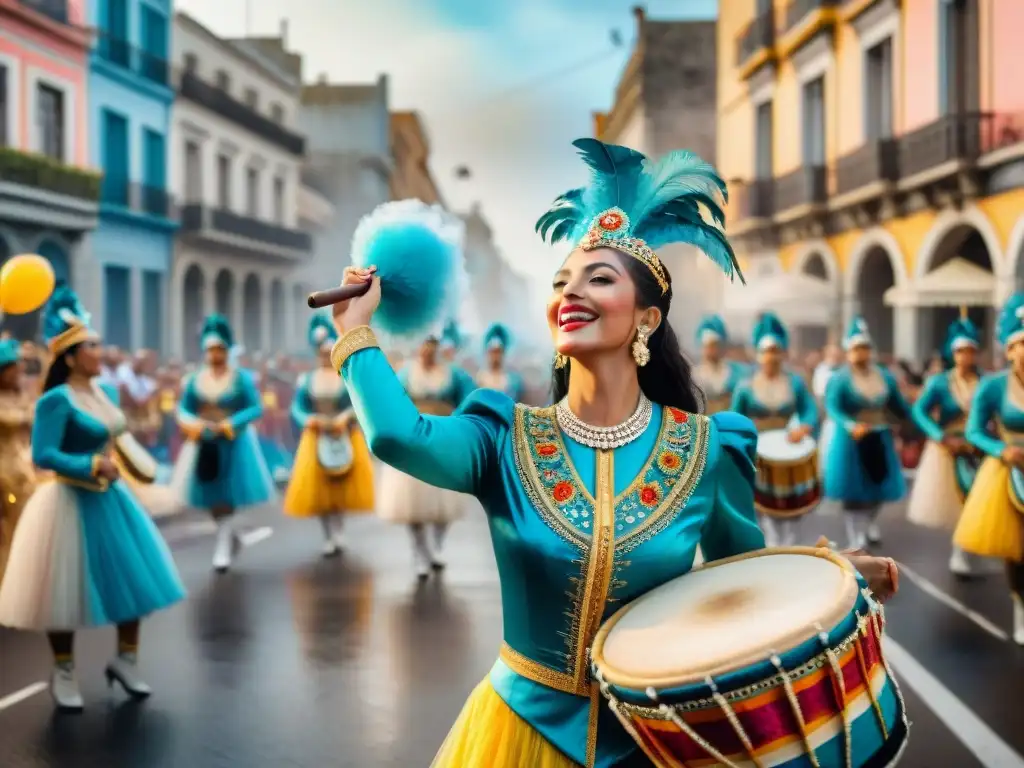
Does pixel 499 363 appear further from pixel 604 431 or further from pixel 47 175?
pixel 47 175

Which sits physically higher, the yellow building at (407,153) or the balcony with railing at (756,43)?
the yellow building at (407,153)

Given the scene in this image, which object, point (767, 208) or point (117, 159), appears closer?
point (117, 159)

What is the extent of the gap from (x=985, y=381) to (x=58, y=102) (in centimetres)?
1808

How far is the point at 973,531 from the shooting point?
7.98 meters

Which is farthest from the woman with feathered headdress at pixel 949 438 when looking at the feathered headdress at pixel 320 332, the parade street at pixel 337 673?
the feathered headdress at pixel 320 332

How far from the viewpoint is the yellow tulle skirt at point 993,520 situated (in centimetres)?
769

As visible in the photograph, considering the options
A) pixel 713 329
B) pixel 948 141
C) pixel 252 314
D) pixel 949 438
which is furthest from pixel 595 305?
pixel 252 314

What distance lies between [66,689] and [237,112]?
2790 centimetres

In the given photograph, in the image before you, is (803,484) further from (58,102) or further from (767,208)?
(767,208)

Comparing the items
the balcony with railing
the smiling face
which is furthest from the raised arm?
the balcony with railing

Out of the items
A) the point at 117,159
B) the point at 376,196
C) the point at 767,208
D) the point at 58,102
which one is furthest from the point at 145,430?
the point at 376,196

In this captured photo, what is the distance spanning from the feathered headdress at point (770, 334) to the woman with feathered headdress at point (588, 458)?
7.61m

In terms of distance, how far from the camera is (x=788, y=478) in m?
9.80

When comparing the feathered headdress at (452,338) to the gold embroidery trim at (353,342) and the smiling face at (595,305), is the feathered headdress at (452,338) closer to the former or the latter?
the smiling face at (595,305)
